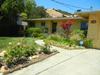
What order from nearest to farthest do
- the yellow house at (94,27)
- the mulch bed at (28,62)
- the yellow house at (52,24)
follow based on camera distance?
1. the mulch bed at (28,62)
2. the yellow house at (94,27)
3. the yellow house at (52,24)

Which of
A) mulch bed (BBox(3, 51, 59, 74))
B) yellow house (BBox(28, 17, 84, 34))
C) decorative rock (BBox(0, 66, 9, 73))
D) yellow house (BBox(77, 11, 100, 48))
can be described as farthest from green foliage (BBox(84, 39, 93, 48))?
decorative rock (BBox(0, 66, 9, 73))

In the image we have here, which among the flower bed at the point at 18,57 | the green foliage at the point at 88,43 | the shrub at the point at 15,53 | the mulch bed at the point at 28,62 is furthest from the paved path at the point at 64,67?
the green foliage at the point at 88,43

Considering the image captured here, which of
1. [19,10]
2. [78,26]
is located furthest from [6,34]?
[78,26]

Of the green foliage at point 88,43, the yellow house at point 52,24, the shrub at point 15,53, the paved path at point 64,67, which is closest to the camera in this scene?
the paved path at point 64,67

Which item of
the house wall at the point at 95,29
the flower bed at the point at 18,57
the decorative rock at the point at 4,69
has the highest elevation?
the house wall at the point at 95,29

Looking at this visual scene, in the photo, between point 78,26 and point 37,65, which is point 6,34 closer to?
point 78,26

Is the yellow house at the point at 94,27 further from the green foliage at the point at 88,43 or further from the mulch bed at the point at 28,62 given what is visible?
the mulch bed at the point at 28,62

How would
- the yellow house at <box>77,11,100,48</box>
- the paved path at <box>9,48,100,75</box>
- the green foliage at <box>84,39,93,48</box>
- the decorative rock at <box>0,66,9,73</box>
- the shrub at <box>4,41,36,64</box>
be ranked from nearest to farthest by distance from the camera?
the decorative rock at <box>0,66,9,73</box> → the paved path at <box>9,48,100,75</box> → the shrub at <box>4,41,36,64</box> → the green foliage at <box>84,39,93,48</box> → the yellow house at <box>77,11,100,48</box>

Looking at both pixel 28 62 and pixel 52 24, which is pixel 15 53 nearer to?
pixel 28 62

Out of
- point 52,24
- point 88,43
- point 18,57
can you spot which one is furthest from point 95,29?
point 52,24

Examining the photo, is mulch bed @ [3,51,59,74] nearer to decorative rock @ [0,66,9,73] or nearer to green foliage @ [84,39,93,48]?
decorative rock @ [0,66,9,73]

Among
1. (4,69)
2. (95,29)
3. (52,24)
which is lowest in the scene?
(4,69)

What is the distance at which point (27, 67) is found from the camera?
10398 millimetres

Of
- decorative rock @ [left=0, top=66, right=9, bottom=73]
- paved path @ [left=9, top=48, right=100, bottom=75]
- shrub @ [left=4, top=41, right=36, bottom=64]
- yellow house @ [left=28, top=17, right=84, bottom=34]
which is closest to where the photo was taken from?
decorative rock @ [left=0, top=66, right=9, bottom=73]
